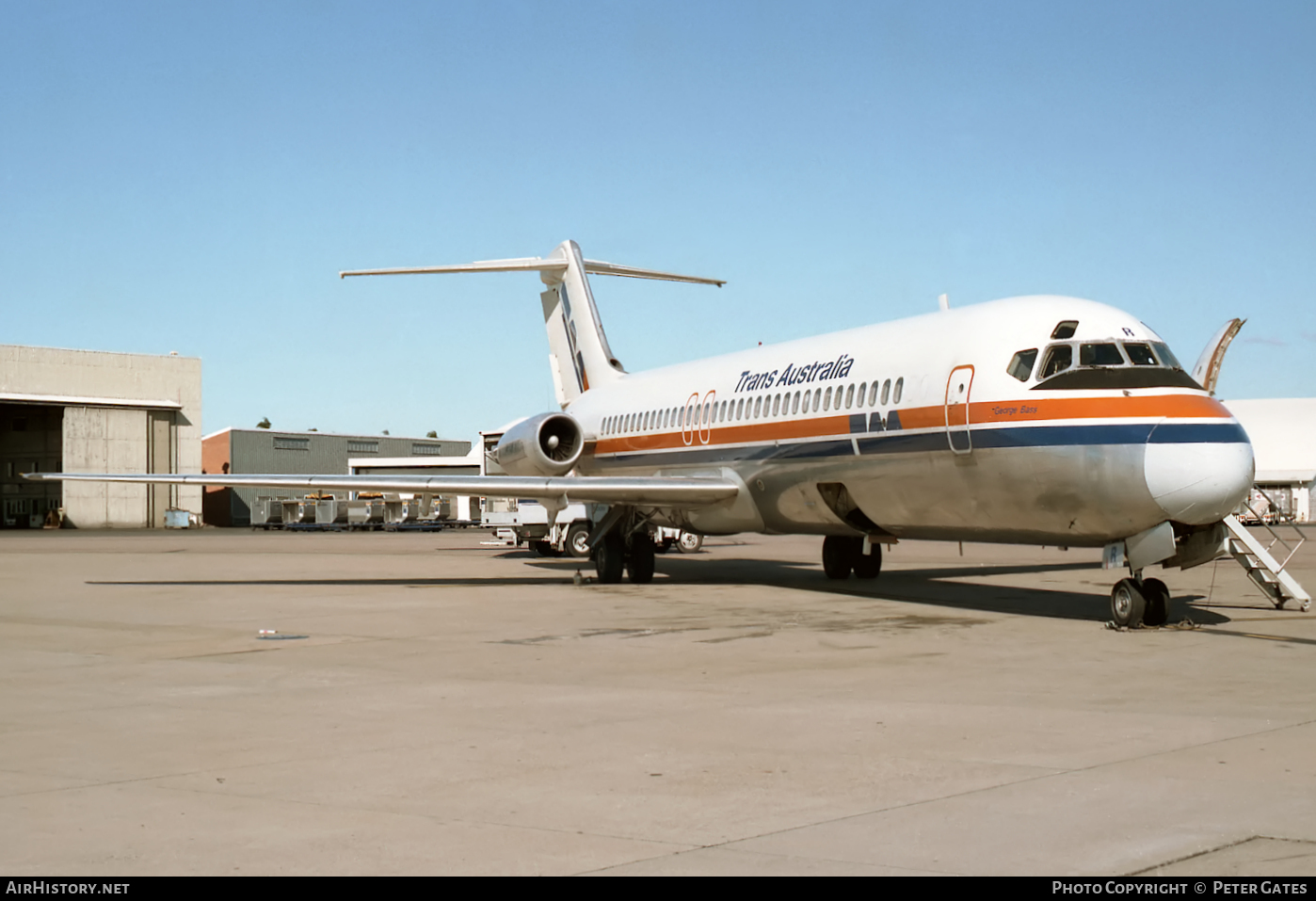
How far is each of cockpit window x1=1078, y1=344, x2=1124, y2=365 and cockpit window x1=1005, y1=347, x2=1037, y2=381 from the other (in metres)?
0.56

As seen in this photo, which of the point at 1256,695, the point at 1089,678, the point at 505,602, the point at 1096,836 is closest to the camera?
the point at 1096,836

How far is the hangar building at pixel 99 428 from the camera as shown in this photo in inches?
2736

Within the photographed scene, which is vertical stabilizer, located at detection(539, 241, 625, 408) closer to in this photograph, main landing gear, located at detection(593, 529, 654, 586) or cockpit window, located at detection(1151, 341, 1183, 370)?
main landing gear, located at detection(593, 529, 654, 586)

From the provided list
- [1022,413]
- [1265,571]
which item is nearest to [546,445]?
[1022,413]

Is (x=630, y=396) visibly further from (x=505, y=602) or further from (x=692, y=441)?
(x=505, y=602)

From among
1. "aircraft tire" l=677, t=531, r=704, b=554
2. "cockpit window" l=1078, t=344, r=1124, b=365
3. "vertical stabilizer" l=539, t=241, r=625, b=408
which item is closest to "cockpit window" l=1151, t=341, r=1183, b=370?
"cockpit window" l=1078, t=344, r=1124, b=365

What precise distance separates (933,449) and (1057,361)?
1941mm

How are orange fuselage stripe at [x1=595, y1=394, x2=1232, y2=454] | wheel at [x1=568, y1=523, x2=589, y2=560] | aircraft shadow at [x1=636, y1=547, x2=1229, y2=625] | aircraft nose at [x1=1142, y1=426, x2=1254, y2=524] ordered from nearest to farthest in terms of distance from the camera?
1. aircraft nose at [x1=1142, y1=426, x2=1254, y2=524]
2. orange fuselage stripe at [x1=595, y1=394, x2=1232, y2=454]
3. aircraft shadow at [x1=636, y1=547, x2=1229, y2=625]
4. wheel at [x1=568, y1=523, x2=589, y2=560]

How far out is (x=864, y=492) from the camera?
1739 cm

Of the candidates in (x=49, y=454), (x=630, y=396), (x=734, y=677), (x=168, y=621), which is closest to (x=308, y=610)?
(x=168, y=621)

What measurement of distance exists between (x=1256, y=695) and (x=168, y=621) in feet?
39.4

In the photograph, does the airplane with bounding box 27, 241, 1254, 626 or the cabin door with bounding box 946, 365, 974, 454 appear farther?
the cabin door with bounding box 946, 365, 974, 454

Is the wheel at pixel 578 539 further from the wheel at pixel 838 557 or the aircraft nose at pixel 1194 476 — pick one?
the aircraft nose at pixel 1194 476

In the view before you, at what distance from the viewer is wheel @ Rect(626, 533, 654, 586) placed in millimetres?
22766
